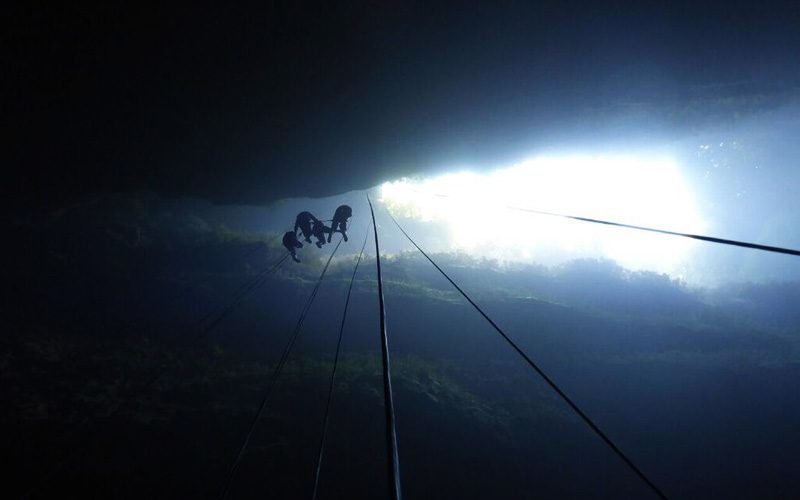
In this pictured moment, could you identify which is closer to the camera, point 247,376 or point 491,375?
point 247,376

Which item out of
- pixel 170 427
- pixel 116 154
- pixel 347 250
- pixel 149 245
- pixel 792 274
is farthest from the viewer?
pixel 792 274

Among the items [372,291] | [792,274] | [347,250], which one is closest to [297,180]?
[372,291]

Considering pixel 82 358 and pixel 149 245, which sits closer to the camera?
pixel 82 358

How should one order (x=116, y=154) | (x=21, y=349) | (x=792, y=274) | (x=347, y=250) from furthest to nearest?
1. (x=792, y=274)
2. (x=347, y=250)
3. (x=116, y=154)
4. (x=21, y=349)

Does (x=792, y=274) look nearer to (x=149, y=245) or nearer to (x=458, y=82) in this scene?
(x=458, y=82)

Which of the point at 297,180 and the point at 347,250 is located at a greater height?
the point at 297,180

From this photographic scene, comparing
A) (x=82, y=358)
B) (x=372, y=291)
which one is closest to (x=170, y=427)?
(x=82, y=358)

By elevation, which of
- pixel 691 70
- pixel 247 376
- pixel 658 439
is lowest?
pixel 658 439

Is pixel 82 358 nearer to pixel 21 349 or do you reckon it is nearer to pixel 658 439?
pixel 21 349

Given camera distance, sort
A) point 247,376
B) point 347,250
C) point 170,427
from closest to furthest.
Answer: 1. point 170,427
2. point 247,376
3. point 347,250
